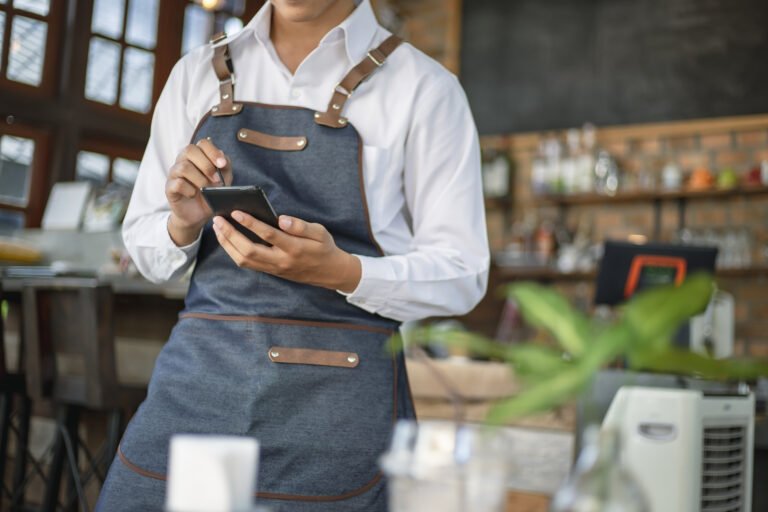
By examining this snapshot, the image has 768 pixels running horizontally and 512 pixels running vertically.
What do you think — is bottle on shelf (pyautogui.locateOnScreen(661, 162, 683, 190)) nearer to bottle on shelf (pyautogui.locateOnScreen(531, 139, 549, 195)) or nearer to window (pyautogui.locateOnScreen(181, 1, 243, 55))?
bottle on shelf (pyautogui.locateOnScreen(531, 139, 549, 195))

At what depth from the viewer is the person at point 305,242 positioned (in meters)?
1.16

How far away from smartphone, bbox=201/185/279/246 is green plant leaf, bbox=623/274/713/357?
0.55m

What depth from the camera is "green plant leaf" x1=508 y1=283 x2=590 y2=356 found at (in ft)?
2.01

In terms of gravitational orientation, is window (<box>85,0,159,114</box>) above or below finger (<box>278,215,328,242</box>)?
above

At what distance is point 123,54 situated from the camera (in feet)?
17.9

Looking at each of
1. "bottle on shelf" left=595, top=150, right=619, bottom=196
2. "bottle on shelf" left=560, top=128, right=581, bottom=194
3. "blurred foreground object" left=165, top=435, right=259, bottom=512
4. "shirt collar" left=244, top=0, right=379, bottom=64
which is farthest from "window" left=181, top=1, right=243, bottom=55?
"blurred foreground object" left=165, top=435, right=259, bottom=512

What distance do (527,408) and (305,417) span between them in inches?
25.2

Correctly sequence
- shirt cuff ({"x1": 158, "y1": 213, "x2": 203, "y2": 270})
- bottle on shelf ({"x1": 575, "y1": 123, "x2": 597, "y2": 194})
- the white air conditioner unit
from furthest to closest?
bottle on shelf ({"x1": 575, "y1": 123, "x2": 597, "y2": 194}) → shirt cuff ({"x1": 158, "y1": 213, "x2": 203, "y2": 270}) → the white air conditioner unit

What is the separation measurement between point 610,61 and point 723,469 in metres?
5.10

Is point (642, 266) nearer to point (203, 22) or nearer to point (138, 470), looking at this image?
point (138, 470)

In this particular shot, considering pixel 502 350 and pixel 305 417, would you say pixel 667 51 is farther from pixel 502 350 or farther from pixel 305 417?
pixel 502 350

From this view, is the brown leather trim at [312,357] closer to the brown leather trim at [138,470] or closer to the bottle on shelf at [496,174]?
the brown leather trim at [138,470]

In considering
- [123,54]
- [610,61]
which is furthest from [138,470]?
[610,61]

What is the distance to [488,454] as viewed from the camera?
0.60 m
